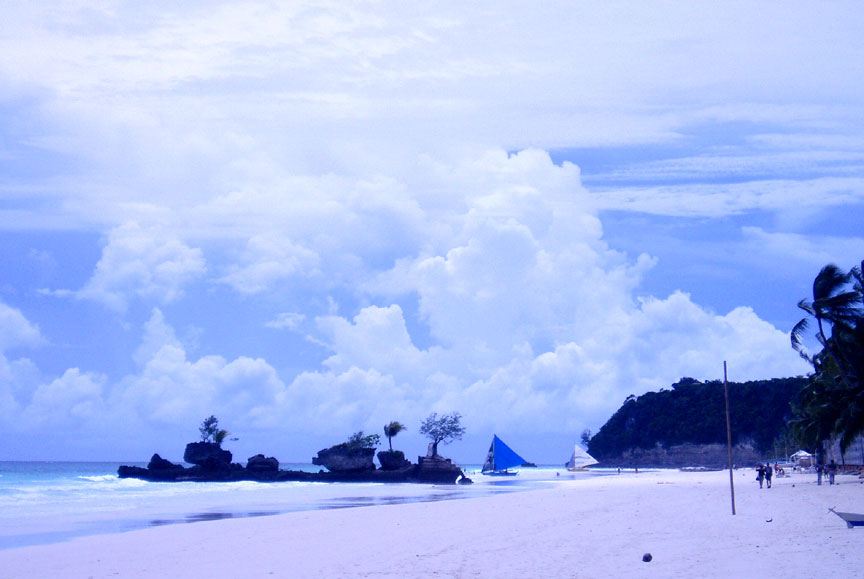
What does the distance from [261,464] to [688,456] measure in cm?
8797

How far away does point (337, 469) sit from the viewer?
264ft

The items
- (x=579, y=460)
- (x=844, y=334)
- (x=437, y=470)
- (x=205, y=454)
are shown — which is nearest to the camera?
(x=844, y=334)

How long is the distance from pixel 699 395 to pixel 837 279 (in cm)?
11765

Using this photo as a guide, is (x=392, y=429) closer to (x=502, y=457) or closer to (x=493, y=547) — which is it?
(x=502, y=457)

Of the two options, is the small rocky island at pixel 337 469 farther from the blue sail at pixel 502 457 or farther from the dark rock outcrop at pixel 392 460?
the blue sail at pixel 502 457

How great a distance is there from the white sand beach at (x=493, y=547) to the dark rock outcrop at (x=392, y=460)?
168 ft

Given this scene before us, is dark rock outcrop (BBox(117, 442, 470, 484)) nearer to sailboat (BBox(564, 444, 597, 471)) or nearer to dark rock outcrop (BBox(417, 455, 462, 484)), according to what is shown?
dark rock outcrop (BBox(417, 455, 462, 484))

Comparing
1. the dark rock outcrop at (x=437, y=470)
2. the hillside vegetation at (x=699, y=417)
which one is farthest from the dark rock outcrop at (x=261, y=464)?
the hillside vegetation at (x=699, y=417)

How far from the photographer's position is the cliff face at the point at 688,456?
133 m

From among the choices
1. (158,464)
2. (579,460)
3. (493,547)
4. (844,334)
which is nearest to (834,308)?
(844,334)

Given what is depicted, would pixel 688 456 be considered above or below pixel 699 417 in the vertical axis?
below

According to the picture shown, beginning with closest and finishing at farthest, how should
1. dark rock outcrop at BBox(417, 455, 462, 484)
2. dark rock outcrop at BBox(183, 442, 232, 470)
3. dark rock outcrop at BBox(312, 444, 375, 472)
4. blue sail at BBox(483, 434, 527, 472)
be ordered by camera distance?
dark rock outcrop at BBox(417, 455, 462, 484), dark rock outcrop at BBox(312, 444, 375, 472), dark rock outcrop at BBox(183, 442, 232, 470), blue sail at BBox(483, 434, 527, 472)

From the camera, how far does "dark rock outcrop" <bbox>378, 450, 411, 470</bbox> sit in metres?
78.2

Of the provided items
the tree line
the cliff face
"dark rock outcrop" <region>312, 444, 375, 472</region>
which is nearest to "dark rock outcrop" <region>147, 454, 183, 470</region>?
"dark rock outcrop" <region>312, 444, 375, 472</region>
